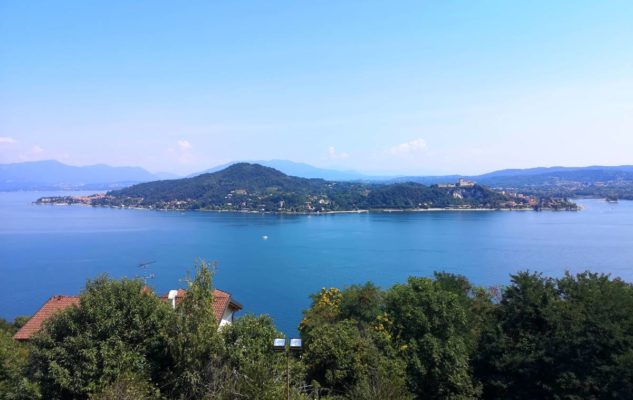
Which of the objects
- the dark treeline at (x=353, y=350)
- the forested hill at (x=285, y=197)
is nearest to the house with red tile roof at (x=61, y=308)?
the dark treeline at (x=353, y=350)

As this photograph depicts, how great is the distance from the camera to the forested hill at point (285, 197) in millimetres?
94312

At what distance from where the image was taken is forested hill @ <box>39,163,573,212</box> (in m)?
94.3

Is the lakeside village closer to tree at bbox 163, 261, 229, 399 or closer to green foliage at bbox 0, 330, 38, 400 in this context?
green foliage at bbox 0, 330, 38, 400

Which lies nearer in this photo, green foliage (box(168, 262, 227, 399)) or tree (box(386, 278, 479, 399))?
green foliage (box(168, 262, 227, 399))

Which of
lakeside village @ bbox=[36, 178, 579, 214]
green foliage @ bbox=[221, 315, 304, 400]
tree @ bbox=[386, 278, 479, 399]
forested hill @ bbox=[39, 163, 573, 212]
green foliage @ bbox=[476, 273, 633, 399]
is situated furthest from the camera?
forested hill @ bbox=[39, 163, 573, 212]

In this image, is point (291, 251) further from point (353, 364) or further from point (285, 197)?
point (285, 197)

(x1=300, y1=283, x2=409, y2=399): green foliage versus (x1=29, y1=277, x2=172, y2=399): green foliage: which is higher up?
(x1=29, y1=277, x2=172, y2=399): green foliage

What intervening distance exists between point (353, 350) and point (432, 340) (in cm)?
206

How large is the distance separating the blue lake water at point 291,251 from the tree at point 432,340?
15.1 meters

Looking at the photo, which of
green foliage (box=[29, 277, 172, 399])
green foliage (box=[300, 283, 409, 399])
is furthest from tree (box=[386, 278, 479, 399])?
green foliage (box=[29, 277, 172, 399])

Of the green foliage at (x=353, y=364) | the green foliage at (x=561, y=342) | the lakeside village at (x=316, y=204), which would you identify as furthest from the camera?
the lakeside village at (x=316, y=204)

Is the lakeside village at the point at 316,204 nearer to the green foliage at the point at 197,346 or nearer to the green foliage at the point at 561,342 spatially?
the green foliage at the point at 561,342

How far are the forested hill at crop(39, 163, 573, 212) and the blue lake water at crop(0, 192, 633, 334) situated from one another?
1684 cm

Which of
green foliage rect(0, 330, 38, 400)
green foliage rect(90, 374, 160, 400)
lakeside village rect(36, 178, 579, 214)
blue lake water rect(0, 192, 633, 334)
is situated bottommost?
blue lake water rect(0, 192, 633, 334)
